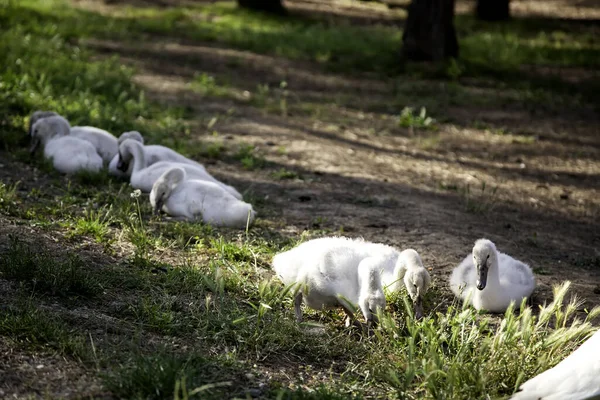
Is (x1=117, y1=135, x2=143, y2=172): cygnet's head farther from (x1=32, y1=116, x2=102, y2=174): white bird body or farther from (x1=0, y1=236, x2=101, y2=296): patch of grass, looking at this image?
(x1=0, y1=236, x2=101, y2=296): patch of grass

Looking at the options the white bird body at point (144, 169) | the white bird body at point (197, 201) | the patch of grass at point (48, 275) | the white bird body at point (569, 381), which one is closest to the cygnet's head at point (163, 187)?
the white bird body at point (197, 201)

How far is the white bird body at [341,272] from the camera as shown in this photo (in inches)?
189

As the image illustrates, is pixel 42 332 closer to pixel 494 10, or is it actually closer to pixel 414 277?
pixel 414 277

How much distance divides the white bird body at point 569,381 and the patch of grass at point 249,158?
4.98 meters

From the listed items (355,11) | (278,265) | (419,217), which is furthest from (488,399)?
(355,11)

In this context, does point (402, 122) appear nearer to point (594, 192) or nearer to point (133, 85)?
point (594, 192)

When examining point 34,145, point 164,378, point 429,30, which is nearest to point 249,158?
point 34,145

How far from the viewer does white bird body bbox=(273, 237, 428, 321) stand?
4.81 metres

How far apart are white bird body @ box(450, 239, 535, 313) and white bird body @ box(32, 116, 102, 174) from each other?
3758mm

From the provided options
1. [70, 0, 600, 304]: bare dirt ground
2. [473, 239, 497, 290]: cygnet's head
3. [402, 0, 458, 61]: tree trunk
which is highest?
[402, 0, 458, 61]: tree trunk

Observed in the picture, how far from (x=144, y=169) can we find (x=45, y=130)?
1285 mm

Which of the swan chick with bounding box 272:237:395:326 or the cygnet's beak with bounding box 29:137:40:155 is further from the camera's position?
the cygnet's beak with bounding box 29:137:40:155

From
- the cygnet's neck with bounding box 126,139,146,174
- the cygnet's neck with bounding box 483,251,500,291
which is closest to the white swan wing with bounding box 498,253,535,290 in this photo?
the cygnet's neck with bounding box 483,251,500,291

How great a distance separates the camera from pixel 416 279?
15.5ft
